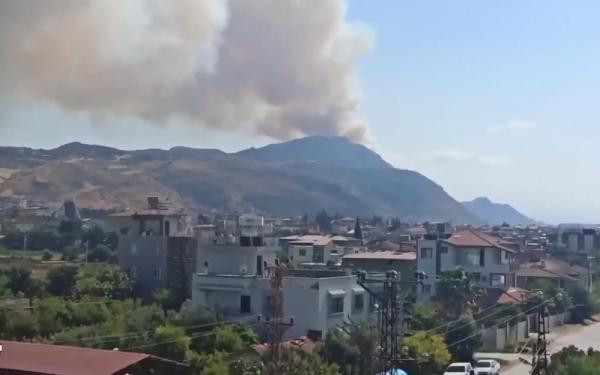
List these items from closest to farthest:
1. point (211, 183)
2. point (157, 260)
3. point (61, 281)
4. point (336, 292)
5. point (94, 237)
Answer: point (336, 292), point (61, 281), point (157, 260), point (94, 237), point (211, 183)

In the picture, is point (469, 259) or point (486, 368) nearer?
point (486, 368)

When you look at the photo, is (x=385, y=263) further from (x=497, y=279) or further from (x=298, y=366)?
(x=298, y=366)

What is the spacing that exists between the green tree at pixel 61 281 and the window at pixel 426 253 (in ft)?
33.6

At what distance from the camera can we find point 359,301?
19.9 m

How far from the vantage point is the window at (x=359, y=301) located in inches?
781

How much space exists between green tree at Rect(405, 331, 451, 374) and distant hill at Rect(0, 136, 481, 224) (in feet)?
236

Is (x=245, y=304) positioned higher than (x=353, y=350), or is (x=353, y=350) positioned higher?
(x=245, y=304)

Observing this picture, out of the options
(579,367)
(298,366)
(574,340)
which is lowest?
(574,340)

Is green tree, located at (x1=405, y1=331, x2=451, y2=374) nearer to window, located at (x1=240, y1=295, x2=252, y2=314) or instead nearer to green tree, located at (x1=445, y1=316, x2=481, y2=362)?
green tree, located at (x1=445, y1=316, x2=481, y2=362)

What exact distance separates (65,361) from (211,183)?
109 m

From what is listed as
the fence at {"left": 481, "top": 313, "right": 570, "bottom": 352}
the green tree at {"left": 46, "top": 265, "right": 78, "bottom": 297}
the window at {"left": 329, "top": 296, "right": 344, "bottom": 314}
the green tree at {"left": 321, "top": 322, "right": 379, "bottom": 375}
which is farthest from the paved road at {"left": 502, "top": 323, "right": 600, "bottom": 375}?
the green tree at {"left": 46, "top": 265, "right": 78, "bottom": 297}

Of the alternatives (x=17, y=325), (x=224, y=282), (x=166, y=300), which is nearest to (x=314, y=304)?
(x=224, y=282)

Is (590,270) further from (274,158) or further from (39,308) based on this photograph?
(274,158)

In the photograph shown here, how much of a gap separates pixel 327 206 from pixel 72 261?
9516 centimetres
